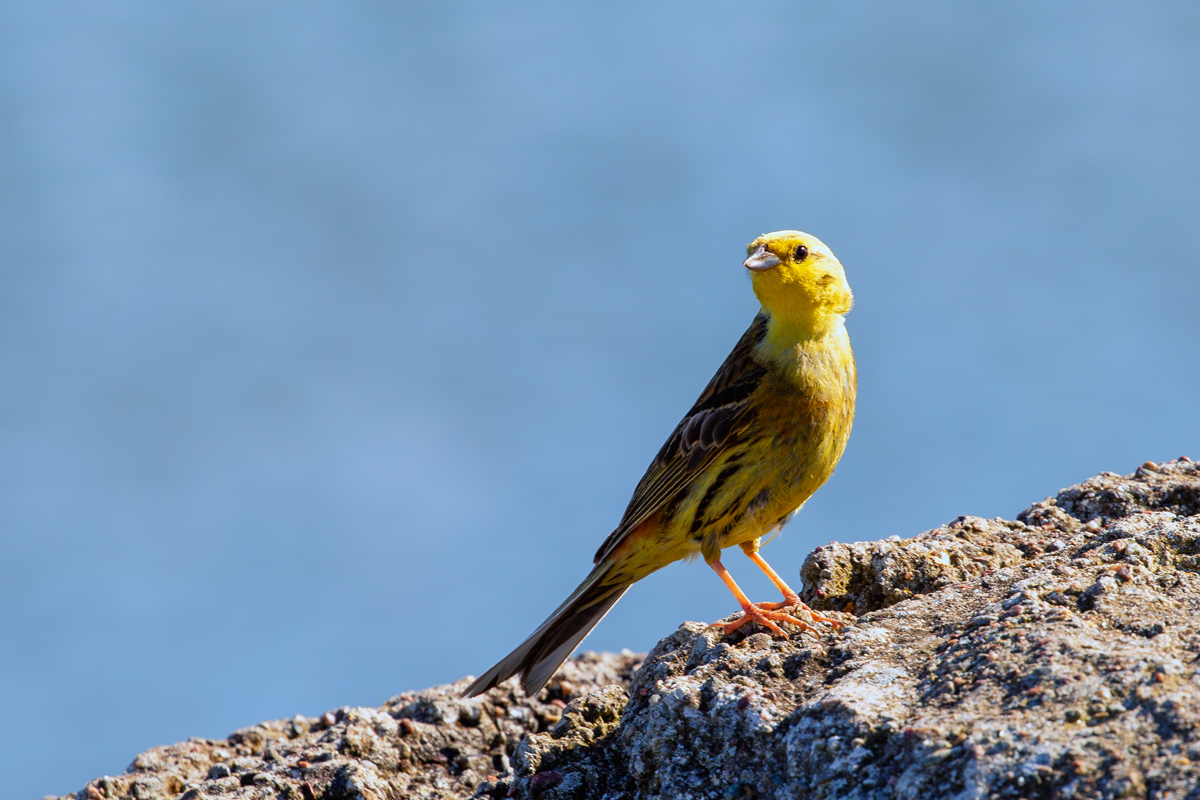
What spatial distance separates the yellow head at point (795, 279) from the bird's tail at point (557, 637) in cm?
177

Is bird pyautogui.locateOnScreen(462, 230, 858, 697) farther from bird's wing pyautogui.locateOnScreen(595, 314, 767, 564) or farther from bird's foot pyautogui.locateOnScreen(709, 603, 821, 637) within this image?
bird's foot pyautogui.locateOnScreen(709, 603, 821, 637)

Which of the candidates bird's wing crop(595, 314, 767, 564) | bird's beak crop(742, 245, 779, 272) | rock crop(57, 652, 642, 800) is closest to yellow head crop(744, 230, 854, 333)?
bird's beak crop(742, 245, 779, 272)

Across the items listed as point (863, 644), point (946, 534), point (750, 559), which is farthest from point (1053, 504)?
point (863, 644)

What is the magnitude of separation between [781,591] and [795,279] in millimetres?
1808

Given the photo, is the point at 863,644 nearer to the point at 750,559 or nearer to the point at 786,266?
the point at 750,559

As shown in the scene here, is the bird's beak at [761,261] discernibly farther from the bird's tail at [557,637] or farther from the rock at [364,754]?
the rock at [364,754]

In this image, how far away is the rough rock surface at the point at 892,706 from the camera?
3047 millimetres

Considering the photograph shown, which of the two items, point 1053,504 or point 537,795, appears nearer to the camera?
point 537,795

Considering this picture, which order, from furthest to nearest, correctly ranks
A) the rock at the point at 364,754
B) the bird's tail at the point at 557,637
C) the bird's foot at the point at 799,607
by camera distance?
the bird's tail at the point at 557,637, the rock at the point at 364,754, the bird's foot at the point at 799,607

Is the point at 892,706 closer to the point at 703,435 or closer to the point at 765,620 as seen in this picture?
the point at 765,620

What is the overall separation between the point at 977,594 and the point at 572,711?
6.05ft

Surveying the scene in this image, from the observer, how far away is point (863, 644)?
4160mm

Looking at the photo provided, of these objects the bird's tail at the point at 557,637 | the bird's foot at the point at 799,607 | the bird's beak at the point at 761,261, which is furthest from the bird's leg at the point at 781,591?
the bird's beak at the point at 761,261

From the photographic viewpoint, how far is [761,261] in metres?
5.87
